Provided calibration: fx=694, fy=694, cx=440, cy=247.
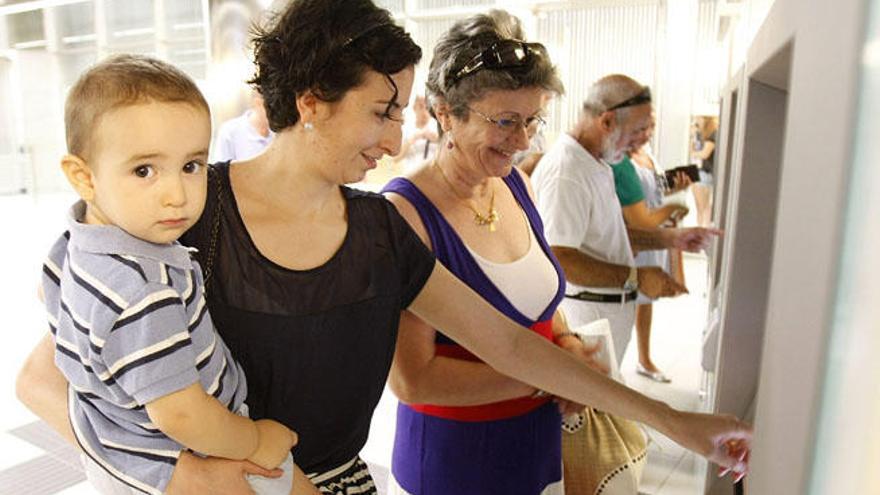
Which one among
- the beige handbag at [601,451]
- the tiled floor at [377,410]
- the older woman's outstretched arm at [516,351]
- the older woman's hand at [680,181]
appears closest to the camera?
the older woman's outstretched arm at [516,351]

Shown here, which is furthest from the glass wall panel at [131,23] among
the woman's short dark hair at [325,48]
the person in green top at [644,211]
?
the woman's short dark hair at [325,48]

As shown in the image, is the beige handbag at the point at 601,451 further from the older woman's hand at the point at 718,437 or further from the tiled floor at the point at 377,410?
the tiled floor at the point at 377,410

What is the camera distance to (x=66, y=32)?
8.48 meters

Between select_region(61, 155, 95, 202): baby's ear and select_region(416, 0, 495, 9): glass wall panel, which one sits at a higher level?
select_region(416, 0, 495, 9): glass wall panel

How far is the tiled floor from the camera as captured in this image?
9.81 feet

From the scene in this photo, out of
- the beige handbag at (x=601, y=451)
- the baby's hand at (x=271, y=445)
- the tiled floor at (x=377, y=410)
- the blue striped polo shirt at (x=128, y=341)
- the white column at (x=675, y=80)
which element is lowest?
the tiled floor at (x=377, y=410)

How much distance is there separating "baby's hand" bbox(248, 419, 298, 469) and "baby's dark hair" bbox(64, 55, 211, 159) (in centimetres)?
41

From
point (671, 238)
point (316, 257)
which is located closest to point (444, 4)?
point (671, 238)

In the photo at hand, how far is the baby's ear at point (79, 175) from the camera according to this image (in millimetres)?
815

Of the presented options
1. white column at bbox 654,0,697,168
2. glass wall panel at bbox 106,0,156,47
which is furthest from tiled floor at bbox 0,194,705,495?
glass wall panel at bbox 106,0,156,47

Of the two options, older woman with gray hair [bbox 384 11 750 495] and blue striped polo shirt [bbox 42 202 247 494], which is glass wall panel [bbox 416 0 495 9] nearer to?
older woman with gray hair [bbox 384 11 750 495]

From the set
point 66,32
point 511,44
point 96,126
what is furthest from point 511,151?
point 66,32

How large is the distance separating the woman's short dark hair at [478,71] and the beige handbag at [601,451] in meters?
0.59

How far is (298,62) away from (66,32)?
29.6ft
